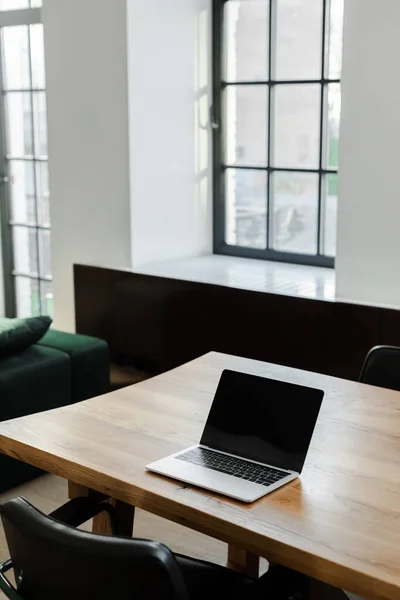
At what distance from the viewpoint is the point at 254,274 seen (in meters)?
4.05

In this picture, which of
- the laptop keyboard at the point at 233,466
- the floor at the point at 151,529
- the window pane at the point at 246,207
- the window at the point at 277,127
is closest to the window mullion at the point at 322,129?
the window at the point at 277,127

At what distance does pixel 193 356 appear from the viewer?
13.0 ft

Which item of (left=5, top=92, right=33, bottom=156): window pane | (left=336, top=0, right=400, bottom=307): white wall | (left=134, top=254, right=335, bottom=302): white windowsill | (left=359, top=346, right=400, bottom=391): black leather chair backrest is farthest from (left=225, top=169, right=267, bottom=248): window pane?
(left=359, top=346, right=400, bottom=391): black leather chair backrest

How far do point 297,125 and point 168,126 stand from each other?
0.65 meters

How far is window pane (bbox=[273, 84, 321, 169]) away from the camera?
4.10 meters

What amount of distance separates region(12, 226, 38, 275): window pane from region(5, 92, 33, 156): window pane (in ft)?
1.54

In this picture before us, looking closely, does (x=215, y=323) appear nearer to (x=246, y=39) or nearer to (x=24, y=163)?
(x=246, y=39)

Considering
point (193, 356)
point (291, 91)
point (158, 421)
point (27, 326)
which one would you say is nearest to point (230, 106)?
point (291, 91)

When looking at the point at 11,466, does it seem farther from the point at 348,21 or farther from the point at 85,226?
the point at 348,21

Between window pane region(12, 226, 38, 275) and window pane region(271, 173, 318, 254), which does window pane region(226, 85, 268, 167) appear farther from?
window pane region(12, 226, 38, 275)

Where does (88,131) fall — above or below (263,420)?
above

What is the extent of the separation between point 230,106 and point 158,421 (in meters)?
2.55

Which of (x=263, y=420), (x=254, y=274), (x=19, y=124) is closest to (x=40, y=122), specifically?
(x=19, y=124)

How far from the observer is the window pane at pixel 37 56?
4840 mm
